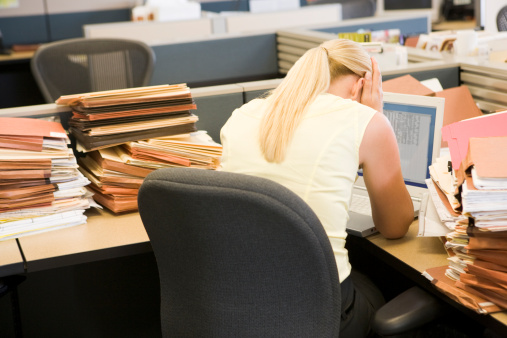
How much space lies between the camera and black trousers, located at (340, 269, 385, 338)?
54.2 inches

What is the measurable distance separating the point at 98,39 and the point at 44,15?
104 inches

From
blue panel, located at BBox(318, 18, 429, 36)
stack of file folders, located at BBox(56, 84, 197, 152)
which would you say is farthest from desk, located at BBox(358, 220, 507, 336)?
blue panel, located at BBox(318, 18, 429, 36)

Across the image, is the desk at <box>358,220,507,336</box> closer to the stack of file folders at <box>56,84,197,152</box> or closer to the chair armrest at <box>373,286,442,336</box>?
the chair armrest at <box>373,286,442,336</box>

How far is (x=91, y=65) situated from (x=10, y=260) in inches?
69.5

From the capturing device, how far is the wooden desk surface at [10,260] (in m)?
1.36

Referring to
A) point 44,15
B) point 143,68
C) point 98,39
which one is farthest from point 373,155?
point 44,15

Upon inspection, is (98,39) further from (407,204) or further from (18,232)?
(407,204)

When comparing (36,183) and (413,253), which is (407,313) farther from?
(36,183)

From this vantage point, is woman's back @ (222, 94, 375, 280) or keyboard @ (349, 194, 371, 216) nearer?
woman's back @ (222, 94, 375, 280)

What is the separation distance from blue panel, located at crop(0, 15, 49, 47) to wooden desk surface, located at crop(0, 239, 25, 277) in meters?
4.16


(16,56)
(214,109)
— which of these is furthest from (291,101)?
(16,56)

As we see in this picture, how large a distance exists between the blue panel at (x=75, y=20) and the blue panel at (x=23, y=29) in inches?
3.3

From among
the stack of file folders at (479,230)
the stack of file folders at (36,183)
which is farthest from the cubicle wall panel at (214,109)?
the stack of file folders at (479,230)

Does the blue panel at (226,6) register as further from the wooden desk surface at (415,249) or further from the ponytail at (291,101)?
the wooden desk surface at (415,249)
